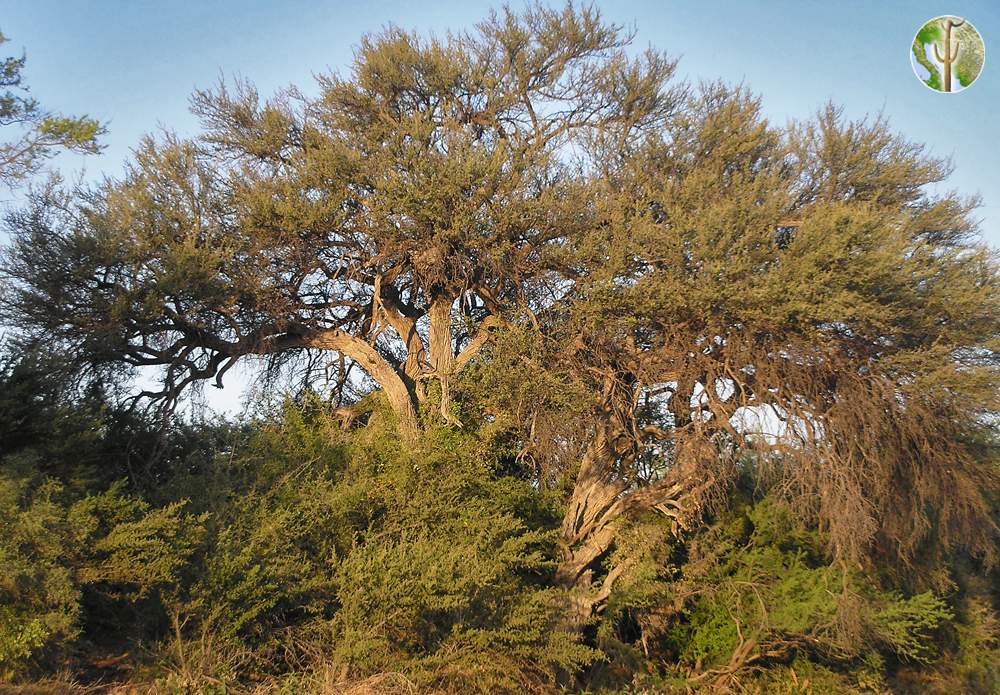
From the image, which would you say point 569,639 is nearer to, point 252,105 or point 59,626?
point 59,626

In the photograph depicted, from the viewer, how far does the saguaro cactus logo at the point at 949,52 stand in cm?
1303

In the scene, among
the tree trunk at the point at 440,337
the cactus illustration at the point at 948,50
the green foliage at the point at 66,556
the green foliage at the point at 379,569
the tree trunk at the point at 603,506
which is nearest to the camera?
the green foliage at the point at 66,556

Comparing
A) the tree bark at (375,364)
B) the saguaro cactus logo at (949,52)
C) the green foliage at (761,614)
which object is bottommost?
the green foliage at (761,614)

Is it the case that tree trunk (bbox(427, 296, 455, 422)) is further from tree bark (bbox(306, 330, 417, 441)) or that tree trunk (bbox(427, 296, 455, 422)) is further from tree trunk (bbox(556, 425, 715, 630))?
tree trunk (bbox(556, 425, 715, 630))

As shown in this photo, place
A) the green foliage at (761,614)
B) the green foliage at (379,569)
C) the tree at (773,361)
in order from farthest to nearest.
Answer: the green foliage at (761,614)
the tree at (773,361)
the green foliage at (379,569)

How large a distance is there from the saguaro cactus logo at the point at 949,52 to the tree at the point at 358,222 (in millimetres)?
6088

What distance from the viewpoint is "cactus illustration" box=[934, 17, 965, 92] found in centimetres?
1304

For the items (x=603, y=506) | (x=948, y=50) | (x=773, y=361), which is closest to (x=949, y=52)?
(x=948, y=50)

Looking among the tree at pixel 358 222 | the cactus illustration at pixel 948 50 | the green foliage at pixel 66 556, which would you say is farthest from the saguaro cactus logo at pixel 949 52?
the green foliage at pixel 66 556

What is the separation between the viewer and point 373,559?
481 inches

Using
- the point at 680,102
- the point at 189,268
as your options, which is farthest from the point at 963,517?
the point at 189,268

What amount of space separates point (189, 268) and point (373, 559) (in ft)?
20.0

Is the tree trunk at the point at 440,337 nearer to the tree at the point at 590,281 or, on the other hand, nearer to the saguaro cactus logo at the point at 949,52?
the tree at the point at 590,281

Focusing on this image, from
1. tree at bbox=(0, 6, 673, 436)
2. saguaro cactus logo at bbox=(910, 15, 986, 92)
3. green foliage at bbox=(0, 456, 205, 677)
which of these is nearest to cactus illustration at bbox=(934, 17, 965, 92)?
saguaro cactus logo at bbox=(910, 15, 986, 92)
